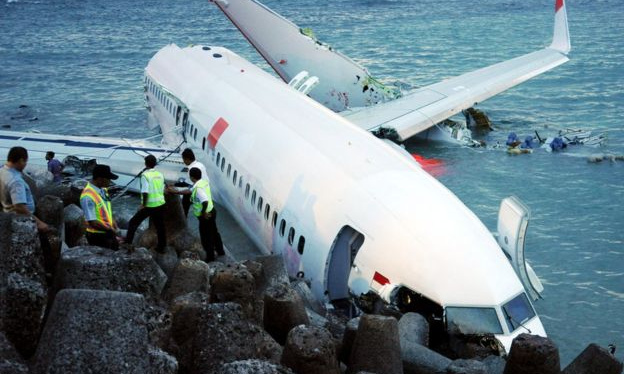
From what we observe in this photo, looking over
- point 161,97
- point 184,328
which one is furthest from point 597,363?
point 161,97

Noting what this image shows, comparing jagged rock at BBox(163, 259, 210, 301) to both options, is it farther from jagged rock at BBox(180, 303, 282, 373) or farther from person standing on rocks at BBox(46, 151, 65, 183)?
person standing on rocks at BBox(46, 151, 65, 183)

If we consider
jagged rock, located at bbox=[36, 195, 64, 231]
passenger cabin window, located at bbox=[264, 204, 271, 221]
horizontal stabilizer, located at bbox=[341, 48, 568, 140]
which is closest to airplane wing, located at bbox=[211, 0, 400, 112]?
horizontal stabilizer, located at bbox=[341, 48, 568, 140]

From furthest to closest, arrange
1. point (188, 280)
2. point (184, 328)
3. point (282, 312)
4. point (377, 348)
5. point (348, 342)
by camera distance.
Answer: point (188, 280) → point (348, 342) → point (282, 312) → point (377, 348) → point (184, 328)

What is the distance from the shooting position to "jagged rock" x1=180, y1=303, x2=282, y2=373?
8922mm

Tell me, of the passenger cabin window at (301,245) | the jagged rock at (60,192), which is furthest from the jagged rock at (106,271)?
the jagged rock at (60,192)

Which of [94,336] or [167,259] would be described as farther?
[167,259]

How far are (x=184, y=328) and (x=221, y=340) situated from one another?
1.21 metres

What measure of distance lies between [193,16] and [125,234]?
65.6 meters

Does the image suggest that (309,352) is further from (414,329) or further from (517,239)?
(517,239)

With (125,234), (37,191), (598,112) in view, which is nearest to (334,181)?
(125,234)

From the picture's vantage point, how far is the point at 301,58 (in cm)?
3278

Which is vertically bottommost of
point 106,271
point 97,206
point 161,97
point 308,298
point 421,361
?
point 161,97

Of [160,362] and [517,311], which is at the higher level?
[160,362]

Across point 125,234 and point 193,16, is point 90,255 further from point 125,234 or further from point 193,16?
point 193,16
